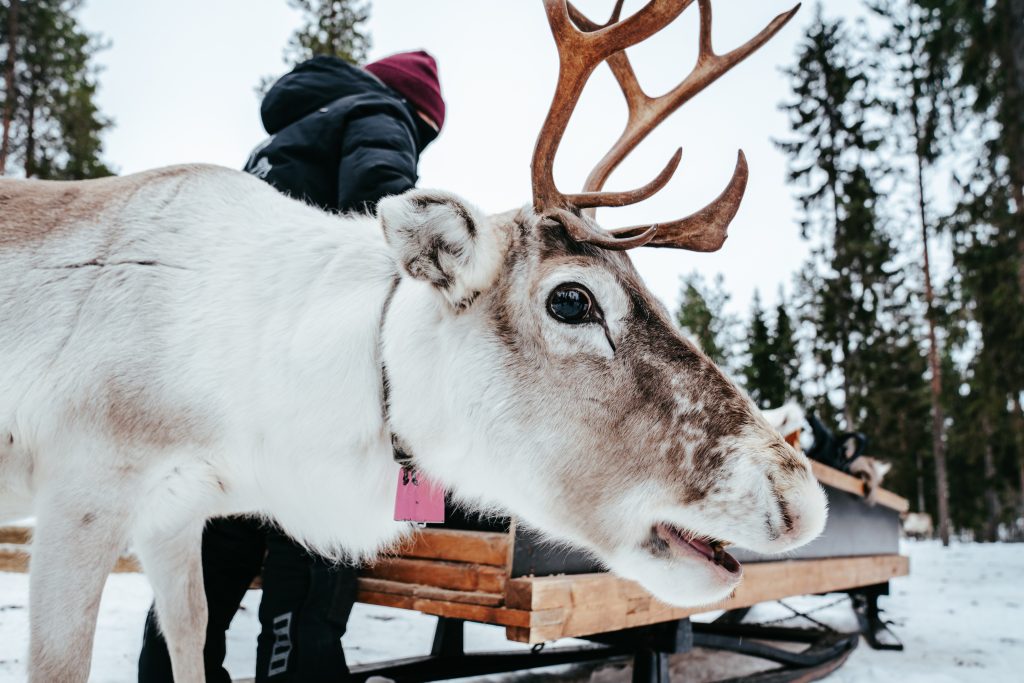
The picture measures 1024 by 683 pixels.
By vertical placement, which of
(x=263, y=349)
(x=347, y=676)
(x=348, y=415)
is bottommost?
(x=347, y=676)

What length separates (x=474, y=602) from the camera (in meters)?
2.14

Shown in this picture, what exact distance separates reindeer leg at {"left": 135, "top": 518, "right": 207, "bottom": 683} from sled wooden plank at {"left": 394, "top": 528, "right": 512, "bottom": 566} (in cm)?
62

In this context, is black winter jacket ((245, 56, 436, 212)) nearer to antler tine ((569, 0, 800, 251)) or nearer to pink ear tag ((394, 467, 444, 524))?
antler tine ((569, 0, 800, 251))

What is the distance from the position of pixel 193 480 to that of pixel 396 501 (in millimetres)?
509

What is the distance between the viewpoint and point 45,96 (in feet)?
53.0

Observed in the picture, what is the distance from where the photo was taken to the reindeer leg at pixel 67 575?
59.0 inches

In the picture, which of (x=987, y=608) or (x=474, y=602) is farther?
(x=987, y=608)

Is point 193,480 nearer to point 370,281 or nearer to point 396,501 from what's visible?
point 396,501

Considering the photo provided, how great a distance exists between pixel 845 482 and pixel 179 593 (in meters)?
3.66

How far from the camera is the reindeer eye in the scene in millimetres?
1703

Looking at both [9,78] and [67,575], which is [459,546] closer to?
[67,575]

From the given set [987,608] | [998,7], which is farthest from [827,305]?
[987,608]

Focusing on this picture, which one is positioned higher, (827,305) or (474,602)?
(827,305)

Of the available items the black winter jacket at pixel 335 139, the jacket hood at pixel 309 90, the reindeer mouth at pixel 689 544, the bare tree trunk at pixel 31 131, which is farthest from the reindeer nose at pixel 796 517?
the bare tree trunk at pixel 31 131
